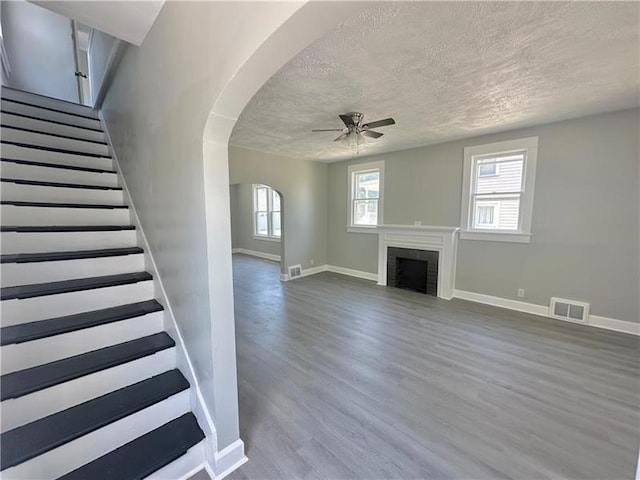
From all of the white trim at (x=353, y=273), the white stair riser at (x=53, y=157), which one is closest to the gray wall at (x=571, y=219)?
the white trim at (x=353, y=273)

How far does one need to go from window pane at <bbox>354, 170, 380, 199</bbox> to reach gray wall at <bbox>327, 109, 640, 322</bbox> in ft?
3.62

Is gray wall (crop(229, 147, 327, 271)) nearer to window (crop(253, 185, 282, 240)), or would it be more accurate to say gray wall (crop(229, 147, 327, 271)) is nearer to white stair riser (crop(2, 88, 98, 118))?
window (crop(253, 185, 282, 240))

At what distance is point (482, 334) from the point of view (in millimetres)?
3199

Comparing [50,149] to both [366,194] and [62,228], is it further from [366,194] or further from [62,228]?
[366,194]

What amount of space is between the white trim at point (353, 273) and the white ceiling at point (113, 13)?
4965 millimetres

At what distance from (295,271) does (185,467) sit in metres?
4.34

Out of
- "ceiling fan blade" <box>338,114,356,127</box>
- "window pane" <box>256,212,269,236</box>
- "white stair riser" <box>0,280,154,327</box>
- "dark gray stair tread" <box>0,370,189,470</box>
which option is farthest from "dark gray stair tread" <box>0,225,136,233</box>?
"window pane" <box>256,212,269,236</box>

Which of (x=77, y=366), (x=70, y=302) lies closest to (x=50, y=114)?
(x=70, y=302)

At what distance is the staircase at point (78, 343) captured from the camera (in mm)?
1298

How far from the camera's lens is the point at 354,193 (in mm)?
5914

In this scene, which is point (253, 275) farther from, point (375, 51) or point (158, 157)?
point (375, 51)

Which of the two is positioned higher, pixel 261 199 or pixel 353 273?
pixel 261 199

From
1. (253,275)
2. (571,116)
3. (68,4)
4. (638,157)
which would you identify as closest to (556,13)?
(571,116)

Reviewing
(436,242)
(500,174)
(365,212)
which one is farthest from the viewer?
(365,212)
